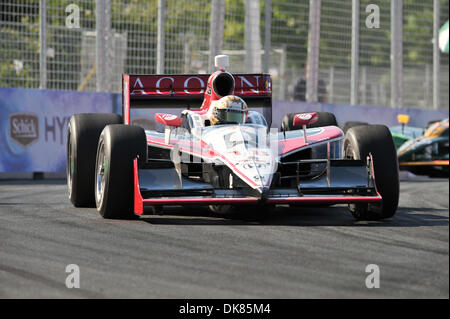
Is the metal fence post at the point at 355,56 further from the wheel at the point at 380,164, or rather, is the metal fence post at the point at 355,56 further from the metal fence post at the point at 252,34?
the wheel at the point at 380,164

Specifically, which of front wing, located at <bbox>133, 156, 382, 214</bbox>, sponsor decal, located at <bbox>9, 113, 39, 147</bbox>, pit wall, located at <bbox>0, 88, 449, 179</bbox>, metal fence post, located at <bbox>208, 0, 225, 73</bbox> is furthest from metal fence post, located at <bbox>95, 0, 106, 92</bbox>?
front wing, located at <bbox>133, 156, 382, 214</bbox>

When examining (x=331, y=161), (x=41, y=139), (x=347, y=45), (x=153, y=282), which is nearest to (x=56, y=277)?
(x=153, y=282)

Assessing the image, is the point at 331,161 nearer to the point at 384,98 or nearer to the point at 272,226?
the point at 272,226

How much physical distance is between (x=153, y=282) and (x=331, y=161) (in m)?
3.82

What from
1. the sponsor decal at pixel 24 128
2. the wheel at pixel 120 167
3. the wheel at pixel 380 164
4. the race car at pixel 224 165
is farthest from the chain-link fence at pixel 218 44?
the wheel at pixel 380 164

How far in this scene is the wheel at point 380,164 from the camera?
841 centimetres

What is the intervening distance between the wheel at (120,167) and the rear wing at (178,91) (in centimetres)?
231

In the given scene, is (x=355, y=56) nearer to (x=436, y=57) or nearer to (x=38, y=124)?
(x=436, y=57)

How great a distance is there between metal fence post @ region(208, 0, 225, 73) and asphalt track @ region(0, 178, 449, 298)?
8.64m

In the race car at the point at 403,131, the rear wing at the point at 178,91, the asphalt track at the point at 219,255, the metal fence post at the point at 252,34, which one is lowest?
the asphalt track at the point at 219,255

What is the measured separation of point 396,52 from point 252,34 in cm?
385

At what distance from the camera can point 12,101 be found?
1595 centimetres

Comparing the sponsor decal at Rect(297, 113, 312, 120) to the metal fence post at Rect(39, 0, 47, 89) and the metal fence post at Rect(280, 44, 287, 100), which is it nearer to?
the metal fence post at Rect(39, 0, 47, 89)

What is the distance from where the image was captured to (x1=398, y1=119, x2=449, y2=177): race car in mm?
16922
